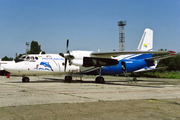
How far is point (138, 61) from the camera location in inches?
978

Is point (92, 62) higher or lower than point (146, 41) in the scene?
lower

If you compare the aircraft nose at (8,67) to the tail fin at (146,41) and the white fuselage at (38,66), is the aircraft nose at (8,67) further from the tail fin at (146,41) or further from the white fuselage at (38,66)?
the tail fin at (146,41)

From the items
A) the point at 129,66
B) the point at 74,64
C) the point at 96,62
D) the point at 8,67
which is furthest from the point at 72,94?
the point at 129,66

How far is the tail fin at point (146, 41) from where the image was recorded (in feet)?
90.6

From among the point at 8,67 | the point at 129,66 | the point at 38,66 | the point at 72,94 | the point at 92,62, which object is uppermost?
the point at 92,62

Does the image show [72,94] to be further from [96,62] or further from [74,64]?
[96,62]

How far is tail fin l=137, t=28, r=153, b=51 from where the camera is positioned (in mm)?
27609

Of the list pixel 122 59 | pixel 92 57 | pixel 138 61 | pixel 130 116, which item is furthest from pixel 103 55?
pixel 130 116

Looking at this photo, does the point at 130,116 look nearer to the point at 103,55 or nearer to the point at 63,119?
the point at 63,119

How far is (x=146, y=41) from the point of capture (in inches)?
1093

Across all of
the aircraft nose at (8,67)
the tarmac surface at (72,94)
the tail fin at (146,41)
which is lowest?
the tarmac surface at (72,94)

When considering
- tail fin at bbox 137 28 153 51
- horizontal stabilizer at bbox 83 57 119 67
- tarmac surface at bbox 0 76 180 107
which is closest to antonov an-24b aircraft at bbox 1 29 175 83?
horizontal stabilizer at bbox 83 57 119 67

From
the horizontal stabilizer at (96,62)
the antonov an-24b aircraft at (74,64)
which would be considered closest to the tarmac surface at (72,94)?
the antonov an-24b aircraft at (74,64)

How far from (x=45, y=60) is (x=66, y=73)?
315 centimetres
